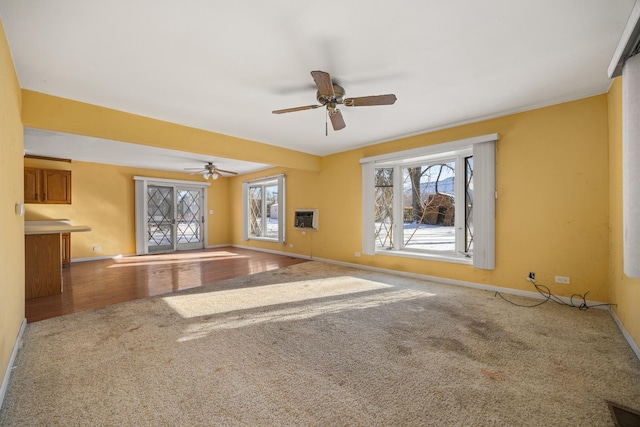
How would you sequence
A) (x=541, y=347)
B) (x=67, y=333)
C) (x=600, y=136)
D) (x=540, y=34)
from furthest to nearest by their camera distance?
(x=600, y=136) → (x=67, y=333) → (x=541, y=347) → (x=540, y=34)

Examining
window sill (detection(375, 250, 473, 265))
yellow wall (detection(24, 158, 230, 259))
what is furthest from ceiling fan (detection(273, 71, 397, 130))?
yellow wall (detection(24, 158, 230, 259))

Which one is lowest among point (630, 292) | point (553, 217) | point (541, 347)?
point (541, 347)

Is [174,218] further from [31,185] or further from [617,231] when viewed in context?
[617,231]

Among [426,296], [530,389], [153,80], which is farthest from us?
[426,296]

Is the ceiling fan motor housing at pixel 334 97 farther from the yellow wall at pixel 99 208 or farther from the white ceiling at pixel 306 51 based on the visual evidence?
the yellow wall at pixel 99 208

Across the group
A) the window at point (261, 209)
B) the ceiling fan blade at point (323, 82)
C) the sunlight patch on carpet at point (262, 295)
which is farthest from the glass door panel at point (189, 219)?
the ceiling fan blade at point (323, 82)

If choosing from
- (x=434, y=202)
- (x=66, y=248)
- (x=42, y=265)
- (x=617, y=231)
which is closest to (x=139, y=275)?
(x=42, y=265)

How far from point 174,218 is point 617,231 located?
8919 millimetres

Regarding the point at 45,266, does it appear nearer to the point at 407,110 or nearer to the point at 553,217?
the point at 407,110

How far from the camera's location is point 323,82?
88.8 inches

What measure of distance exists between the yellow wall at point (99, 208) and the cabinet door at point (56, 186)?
27 centimetres

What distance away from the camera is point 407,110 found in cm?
346

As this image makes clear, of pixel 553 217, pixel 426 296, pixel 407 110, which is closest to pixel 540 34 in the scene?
pixel 407 110

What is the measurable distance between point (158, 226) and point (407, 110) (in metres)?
7.27
